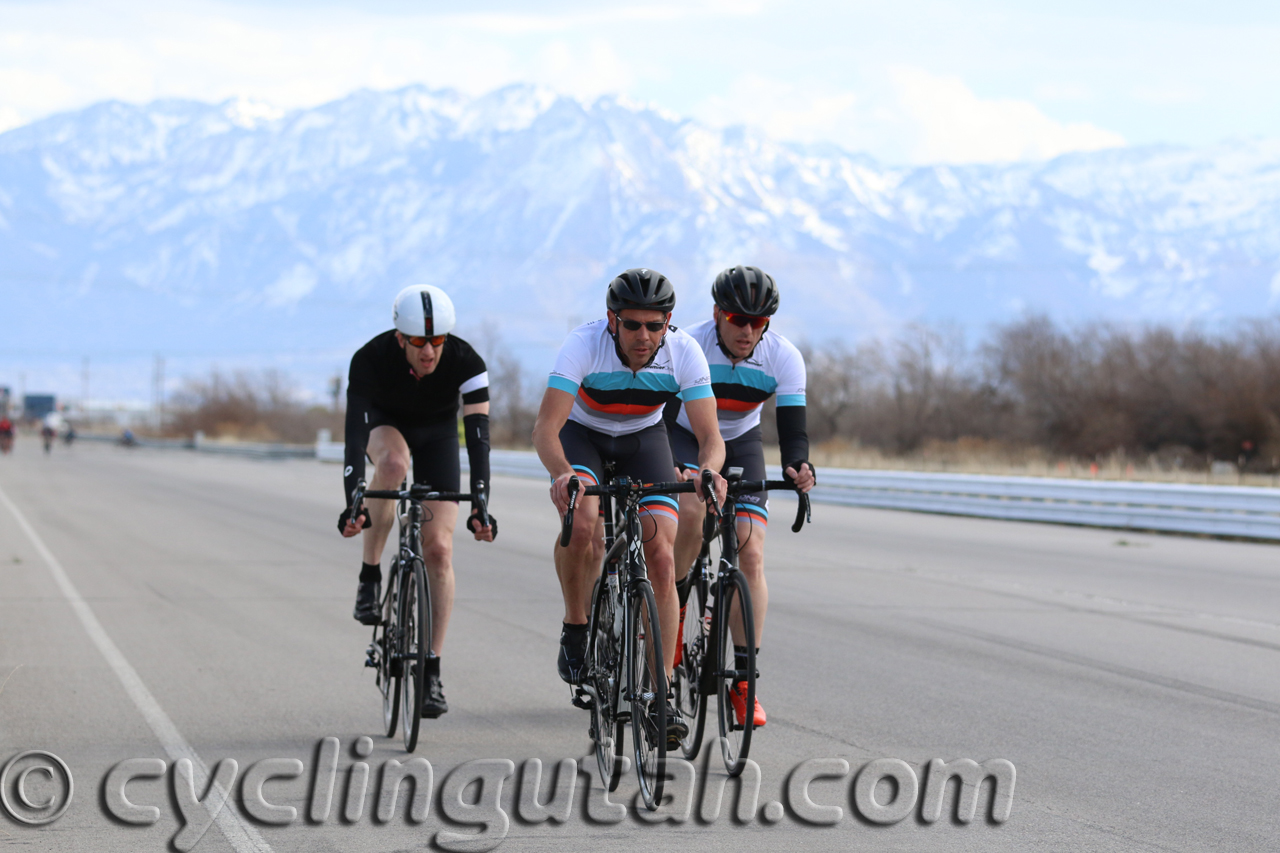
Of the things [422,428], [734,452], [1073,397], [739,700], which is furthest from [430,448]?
[1073,397]

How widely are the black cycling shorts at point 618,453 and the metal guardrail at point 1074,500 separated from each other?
9.15 metres

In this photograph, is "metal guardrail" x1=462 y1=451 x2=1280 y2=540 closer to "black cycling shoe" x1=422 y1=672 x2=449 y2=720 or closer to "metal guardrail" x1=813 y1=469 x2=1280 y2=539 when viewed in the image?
"metal guardrail" x1=813 y1=469 x2=1280 y2=539

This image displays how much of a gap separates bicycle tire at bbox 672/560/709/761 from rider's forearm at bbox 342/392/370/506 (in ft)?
5.34

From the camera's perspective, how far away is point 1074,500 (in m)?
21.9

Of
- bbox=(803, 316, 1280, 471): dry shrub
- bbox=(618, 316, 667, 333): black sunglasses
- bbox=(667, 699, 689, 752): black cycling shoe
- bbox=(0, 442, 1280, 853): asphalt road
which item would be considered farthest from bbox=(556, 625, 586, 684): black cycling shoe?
bbox=(803, 316, 1280, 471): dry shrub

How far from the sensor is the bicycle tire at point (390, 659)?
672cm

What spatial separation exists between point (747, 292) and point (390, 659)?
2.42 meters

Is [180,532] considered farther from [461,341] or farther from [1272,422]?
[1272,422]

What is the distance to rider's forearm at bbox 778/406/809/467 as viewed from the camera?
21.7 feet

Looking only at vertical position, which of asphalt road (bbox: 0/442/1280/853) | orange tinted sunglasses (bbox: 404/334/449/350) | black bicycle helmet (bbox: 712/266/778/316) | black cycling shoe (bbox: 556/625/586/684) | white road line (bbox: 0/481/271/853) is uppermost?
black bicycle helmet (bbox: 712/266/778/316)

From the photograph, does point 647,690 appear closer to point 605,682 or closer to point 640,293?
point 605,682

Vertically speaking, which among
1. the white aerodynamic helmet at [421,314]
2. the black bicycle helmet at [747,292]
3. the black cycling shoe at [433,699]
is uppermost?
the black bicycle helmet at [747,292]

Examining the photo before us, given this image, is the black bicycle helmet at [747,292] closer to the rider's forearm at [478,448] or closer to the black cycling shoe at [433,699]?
the rider's forearm at [478,448]

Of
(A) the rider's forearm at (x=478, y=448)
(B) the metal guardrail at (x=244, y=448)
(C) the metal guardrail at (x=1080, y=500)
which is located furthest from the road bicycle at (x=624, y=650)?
(B) the metal guardrail at (x=244, y=448)
